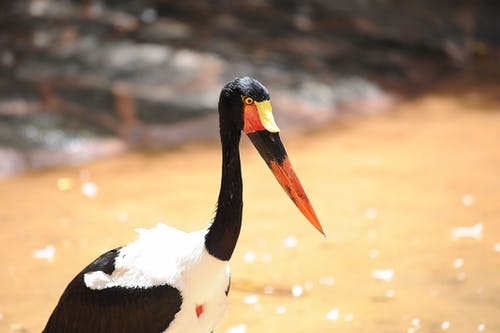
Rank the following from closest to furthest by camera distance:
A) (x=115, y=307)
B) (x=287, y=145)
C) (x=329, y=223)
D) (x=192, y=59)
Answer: (x=115, y=307)
(x=329, y=223)
(x=287, y=145)
(x=192, y=59)

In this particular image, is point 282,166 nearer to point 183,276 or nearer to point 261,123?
point 261,123

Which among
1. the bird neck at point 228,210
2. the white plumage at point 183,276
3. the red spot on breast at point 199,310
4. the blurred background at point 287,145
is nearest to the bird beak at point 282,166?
the bird neck at point 228,210

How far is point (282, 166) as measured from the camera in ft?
9.54

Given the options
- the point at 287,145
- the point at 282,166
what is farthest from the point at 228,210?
the point at 287,145

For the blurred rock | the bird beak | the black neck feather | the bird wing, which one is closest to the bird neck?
the black neck feather

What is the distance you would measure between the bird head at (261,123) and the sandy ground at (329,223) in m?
0.94

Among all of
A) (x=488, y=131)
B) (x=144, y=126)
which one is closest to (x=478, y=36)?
(x=488, y=131)

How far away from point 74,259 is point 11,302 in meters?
0.50

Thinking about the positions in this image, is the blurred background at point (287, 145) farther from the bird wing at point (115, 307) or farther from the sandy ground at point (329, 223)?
the bird wing at point (115, 307)

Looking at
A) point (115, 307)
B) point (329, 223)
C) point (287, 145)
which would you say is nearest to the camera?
point (115, 307)

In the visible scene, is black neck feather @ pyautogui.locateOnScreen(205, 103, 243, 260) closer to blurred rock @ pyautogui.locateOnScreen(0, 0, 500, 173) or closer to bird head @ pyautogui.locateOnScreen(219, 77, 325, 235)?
bird head @ pyautogui.locateOnScreen(219, 77, 325, 235)

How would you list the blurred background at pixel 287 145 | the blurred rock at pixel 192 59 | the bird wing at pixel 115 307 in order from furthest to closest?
the blurred rock at pixel 192 59
the blurred background at pixel 287 145
the bird wing at pixel 115 307

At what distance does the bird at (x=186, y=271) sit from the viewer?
9.13ft

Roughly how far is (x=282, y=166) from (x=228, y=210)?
0.79ft
